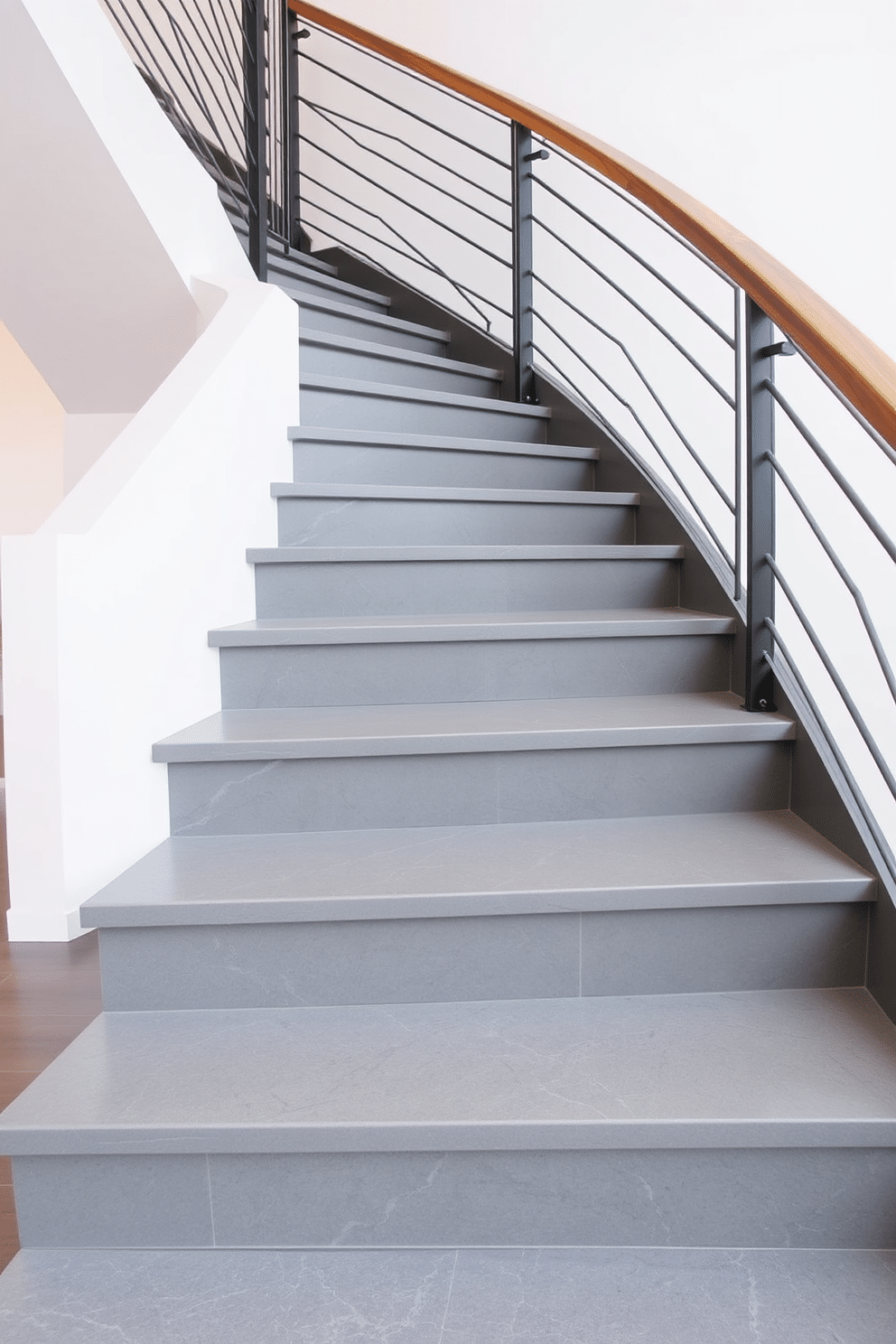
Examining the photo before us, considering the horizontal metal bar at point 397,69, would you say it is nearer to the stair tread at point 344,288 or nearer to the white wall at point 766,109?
the white wall at point 766,109

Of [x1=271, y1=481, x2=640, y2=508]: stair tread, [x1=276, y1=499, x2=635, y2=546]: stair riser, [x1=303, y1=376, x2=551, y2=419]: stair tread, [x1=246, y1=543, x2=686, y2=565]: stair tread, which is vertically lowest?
[x1=246, y1=543, x2=686, y2=565]: stair tread

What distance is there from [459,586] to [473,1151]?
1.47m

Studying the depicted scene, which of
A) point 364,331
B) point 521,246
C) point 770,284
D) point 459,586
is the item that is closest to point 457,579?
point 459,586

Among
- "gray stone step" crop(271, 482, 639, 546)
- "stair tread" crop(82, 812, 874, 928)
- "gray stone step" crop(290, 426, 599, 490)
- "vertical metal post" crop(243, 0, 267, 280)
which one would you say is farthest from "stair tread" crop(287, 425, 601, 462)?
"stair tread" crop(82, 812, 874, 928)

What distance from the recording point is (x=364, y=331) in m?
3.66

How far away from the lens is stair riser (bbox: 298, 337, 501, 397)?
320cm

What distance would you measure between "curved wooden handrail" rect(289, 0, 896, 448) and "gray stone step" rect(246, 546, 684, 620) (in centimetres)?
79

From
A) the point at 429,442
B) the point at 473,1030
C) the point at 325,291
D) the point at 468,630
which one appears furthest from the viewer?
the point at 325,291

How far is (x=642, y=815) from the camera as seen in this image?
1.86m

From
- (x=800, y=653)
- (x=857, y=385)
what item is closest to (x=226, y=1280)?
(x=857, y=385)

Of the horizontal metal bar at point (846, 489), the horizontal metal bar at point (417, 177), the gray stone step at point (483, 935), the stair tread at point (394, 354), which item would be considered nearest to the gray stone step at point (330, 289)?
the stair tread at point (394, 354)

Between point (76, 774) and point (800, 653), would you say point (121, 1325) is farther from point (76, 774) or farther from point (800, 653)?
point (800, 653)

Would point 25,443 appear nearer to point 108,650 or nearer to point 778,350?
point 108,650

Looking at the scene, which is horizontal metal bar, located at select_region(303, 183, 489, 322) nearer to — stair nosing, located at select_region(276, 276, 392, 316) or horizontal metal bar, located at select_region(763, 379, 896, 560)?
stair nosing, located at select_region(276, 276, 392, 316)
